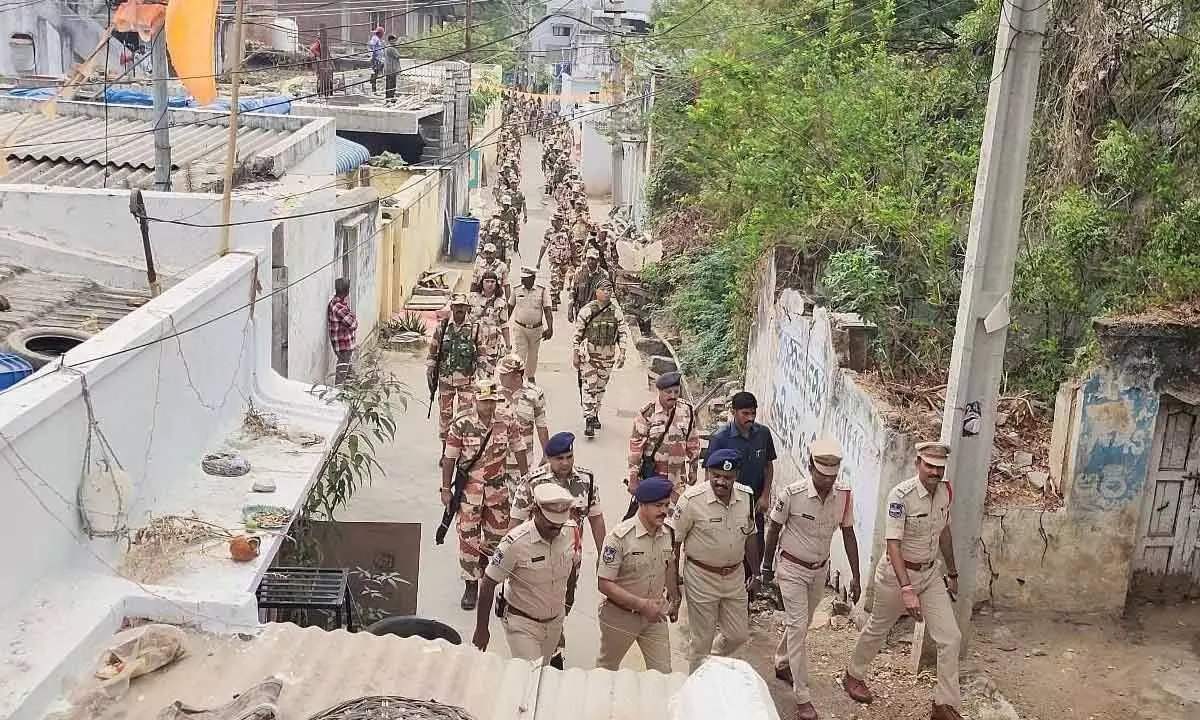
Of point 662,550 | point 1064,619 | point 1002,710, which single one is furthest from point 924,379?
point 662,550

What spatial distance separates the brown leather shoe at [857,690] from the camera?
6.95m

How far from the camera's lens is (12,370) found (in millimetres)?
5996

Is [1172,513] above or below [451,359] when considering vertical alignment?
below

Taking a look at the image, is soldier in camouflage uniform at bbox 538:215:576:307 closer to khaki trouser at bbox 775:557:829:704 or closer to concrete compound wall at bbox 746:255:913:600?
concrete compound wall at bbox 746:255:913:600

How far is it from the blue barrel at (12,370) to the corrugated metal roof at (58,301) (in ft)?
3.08

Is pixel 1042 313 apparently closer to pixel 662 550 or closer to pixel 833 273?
pixel 833 273

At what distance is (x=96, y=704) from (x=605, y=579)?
2.71 meters

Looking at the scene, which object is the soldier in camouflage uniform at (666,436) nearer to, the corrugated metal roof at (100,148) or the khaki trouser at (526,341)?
the khaki trouser at (526,341)

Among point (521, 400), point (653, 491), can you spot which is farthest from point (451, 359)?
point (653, 491)

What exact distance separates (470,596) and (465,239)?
16748mm

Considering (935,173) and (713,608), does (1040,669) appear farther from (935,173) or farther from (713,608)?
(935,173)

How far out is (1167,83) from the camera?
10.3 m

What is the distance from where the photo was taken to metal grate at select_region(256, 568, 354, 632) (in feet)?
20.3

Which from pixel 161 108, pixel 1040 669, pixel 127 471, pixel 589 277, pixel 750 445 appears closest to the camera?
pixel 127 471
